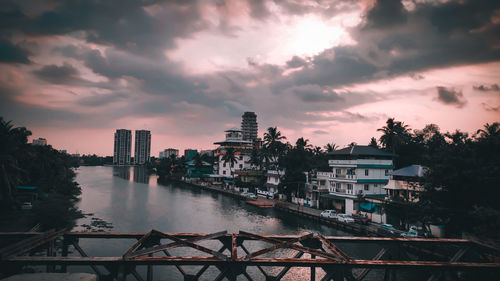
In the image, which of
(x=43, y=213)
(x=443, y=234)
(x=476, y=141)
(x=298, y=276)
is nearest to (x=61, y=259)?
(x=298, y=276)

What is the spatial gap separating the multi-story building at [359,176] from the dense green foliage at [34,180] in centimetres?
4451

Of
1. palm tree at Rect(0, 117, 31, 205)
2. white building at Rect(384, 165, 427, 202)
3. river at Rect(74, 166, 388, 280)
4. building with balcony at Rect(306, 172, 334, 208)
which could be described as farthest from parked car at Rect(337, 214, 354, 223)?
palm tree at Rect(0, 117, 31, 205)

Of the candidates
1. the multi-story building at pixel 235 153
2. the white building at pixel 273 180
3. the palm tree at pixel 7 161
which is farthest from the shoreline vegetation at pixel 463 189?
the multi-story building at pixel 235 153

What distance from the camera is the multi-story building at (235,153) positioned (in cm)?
11031

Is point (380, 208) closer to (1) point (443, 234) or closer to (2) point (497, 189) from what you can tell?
(1) point (443, 234)

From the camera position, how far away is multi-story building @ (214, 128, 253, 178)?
362ft

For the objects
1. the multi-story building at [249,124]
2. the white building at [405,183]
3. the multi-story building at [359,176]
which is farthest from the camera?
the multi-story building at [249,124]

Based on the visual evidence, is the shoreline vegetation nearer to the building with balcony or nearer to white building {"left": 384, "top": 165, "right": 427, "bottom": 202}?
white building {"left": 384, "top": 165, "right": 427, "bottom": 202}

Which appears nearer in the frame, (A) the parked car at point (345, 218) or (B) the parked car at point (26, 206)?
(A) the parked car at point (345, 218)

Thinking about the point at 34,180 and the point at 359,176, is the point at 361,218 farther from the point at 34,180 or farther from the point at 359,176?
the point at 34,180

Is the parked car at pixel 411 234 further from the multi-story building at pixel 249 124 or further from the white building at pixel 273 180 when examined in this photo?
the multi-story building at pixel 249 124

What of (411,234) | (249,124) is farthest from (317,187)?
(249,124)

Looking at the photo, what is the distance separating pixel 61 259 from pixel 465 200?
1298 inches

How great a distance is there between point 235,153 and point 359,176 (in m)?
66.5
